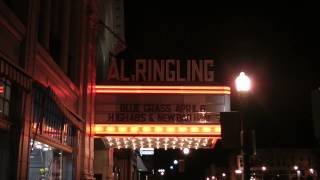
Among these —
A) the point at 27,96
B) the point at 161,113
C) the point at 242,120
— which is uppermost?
the point at 161,113

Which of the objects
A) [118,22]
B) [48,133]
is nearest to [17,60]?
[48,133]

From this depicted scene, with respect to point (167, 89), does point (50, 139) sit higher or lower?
lower

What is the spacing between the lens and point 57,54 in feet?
63.8

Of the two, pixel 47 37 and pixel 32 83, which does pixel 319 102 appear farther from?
pixel 47 37

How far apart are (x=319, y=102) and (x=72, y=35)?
13.1m

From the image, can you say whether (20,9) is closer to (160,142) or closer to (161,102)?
(161,102)

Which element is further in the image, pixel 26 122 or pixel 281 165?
pixel 281 165

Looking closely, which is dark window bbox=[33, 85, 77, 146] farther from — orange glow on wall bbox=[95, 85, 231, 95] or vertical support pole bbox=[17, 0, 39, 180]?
orange glow on wall bbox=[95, 85, 231, 95]

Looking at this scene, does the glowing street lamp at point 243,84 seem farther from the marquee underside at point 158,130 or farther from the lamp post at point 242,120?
the marquee underside at point 158,130

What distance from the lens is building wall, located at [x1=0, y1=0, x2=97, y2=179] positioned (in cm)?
1252

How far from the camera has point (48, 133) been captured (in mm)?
15688

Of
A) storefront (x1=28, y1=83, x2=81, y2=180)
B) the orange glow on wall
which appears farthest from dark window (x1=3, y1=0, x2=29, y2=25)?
the orange glow on wall

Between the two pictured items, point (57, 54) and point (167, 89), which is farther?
point (167, 89)

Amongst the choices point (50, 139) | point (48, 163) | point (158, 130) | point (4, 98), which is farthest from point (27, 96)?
point (158, 130)
